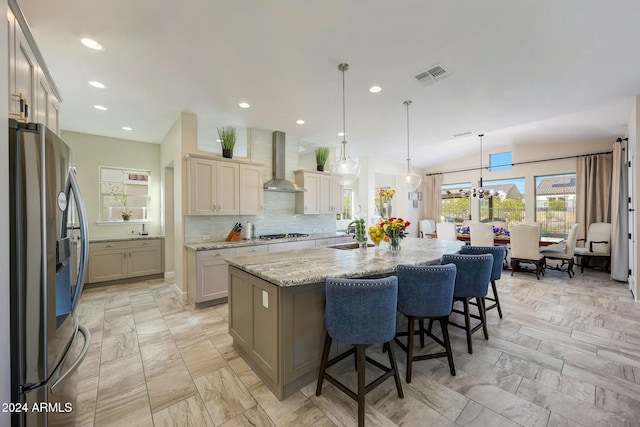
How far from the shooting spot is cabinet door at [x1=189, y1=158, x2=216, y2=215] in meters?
3.94

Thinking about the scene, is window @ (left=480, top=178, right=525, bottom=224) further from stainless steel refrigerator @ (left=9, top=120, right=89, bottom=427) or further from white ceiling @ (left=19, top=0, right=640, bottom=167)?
stainless steel refrigerator @ (left=9, top=120, right=89, bottom=427)

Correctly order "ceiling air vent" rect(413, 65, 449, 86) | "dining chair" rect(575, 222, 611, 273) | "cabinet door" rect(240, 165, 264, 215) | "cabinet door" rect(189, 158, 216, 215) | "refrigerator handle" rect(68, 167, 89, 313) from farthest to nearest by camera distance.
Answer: "dining chair" rect(575, 222, 611, 273) < "cabinet door" rect(240, 165, 264, 215) < "cabinet door" rect(189, 158, 216, 215) < "ceiling air vent" rect(413, 65, 449, 86) < "refrigerator handle" rect(68, 167, 89, 313)

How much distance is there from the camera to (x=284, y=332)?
1915 mm

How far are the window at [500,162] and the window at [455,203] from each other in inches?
34.4

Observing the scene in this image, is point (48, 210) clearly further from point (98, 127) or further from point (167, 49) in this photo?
point (98, 127)

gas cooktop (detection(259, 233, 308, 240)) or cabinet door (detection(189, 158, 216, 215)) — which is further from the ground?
cabinet door (detection(189, 158, 216, 215))

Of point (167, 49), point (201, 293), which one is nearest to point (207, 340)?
point (201, 293)

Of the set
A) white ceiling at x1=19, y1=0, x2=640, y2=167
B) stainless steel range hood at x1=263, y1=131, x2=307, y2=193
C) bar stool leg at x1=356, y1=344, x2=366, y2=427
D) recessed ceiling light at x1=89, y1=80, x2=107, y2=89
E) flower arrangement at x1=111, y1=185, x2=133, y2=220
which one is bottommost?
bar stool leg at x1=356, y1=344, x2=366, y2=427

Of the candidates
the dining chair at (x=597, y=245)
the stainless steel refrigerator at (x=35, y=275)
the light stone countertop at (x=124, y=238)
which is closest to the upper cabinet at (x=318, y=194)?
the light stone countertop at (x=124, y=238)

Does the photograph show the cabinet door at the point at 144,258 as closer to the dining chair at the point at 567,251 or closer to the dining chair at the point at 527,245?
the dining chair at the point at 527,245

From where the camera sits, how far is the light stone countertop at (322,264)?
192 centimetres

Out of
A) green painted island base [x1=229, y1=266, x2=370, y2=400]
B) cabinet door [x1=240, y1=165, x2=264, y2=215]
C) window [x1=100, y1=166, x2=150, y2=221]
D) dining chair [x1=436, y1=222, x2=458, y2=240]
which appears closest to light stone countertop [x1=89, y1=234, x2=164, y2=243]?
window [x1=100, y1=166, x2=150, y2=221]

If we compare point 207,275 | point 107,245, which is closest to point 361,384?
point 207,275

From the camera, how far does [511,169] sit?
7.42 m
